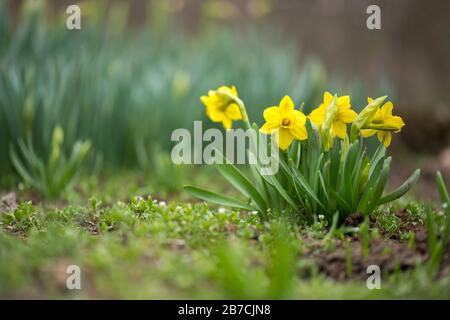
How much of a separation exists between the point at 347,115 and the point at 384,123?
0.53ft

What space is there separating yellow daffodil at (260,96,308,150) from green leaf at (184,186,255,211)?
13.1 inches

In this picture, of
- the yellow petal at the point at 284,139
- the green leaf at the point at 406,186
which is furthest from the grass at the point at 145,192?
the yellow petal at the point at 284,139

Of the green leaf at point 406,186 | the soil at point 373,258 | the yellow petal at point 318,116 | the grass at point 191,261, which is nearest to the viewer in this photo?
the grass at point 191,261

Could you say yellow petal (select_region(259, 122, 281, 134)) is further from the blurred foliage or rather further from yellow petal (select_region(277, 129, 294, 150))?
the blurred foliage

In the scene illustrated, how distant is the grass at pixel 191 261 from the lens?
159 centimetres

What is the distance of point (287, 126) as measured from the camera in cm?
219

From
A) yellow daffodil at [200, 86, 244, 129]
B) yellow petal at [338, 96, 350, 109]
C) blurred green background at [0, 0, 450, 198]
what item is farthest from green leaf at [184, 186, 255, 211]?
blurred green background at [0, 0, 450, 198]

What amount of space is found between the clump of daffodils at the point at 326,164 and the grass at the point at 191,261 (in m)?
0.11

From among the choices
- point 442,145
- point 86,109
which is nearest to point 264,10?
point 442,145

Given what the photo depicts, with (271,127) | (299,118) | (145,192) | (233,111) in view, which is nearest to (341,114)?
(299,118)

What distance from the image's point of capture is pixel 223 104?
95.3 inches

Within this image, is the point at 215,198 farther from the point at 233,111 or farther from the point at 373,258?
the point at 373,258

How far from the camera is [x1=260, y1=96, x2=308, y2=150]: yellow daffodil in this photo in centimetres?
219

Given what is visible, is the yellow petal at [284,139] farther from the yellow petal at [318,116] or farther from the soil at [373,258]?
the soil at [373,258]
